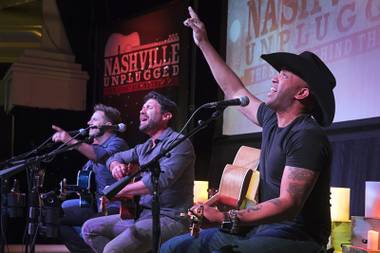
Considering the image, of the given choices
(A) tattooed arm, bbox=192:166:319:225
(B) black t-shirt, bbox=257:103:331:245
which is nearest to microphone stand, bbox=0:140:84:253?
(B) black t-shirt, bbox=257:103:331:245

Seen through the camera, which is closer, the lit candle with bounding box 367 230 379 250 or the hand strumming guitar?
the hand strumming guitar

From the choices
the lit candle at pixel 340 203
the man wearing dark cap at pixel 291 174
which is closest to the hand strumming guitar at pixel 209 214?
the man wearing dark cap at pixel 291 174

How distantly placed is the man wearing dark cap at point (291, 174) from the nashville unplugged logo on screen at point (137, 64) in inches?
188

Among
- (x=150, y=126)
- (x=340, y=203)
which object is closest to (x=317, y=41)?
(x=340, y=203)

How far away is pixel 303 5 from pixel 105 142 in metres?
2.37

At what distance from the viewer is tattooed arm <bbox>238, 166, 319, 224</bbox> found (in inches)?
102

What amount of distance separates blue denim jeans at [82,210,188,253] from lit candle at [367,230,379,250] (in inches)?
51.4

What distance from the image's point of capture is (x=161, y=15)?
8008 millimetres

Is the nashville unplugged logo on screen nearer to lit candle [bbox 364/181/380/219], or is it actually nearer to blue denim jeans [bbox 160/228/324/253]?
lit candle [bbox 364/181/380/219]

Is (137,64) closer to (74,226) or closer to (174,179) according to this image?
(74,226)

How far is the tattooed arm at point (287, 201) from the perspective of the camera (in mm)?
2588

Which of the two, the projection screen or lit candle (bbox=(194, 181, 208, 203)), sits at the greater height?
the projection screen

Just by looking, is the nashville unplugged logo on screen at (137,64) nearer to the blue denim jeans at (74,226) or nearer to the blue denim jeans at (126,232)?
the blue denim jeans at (74,226)

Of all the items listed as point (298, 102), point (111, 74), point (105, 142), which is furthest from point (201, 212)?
point (111, 74)
